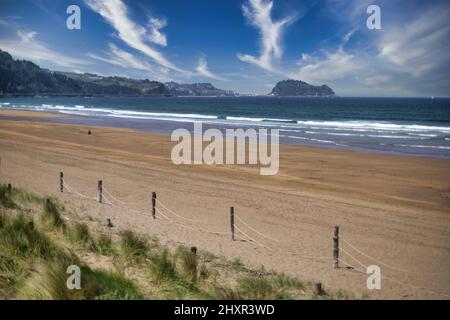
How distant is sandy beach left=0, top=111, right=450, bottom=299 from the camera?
8.74 m

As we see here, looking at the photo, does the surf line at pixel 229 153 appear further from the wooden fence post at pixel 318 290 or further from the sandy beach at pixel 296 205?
the wooden fence post at pixel 318 290

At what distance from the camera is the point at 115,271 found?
6.67 metres

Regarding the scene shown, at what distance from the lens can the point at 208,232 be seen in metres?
10.8

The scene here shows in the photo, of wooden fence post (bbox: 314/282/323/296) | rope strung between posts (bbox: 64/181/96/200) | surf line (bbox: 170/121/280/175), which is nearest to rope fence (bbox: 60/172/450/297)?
rope strung between posts (bbox: 64/181/96/200)

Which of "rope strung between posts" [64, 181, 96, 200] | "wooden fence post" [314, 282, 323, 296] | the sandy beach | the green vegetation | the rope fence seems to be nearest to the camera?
the green vegetation

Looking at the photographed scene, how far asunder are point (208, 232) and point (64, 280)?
18.5 ft

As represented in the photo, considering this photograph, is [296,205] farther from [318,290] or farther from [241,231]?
[318,290]

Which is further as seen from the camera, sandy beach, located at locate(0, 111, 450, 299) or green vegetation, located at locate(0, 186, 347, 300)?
sandy beach, located at locate(0, 111, 450, 299)

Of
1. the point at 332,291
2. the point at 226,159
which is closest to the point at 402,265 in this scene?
the point at 332,291

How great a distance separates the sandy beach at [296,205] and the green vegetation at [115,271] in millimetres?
1184

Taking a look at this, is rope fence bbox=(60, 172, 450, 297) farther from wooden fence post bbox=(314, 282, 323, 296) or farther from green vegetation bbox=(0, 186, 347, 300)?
wooden fence post bbox=(314, 282, 323, 296)

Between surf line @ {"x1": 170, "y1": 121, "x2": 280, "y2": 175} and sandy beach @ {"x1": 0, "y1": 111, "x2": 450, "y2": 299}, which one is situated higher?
surf line @ {"x1": 170, "y1": 121, "x2": 280, "y2": 175}

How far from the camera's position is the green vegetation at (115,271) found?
18.3 feet

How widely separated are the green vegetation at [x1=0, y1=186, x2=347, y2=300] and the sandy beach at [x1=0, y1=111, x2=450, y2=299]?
1.18m
